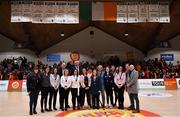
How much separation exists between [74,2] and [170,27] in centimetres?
979

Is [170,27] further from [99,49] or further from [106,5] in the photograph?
[106,5]

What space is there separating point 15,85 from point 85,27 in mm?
8335

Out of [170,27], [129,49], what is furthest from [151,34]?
[129,49]

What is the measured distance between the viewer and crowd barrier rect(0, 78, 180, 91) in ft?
58.7

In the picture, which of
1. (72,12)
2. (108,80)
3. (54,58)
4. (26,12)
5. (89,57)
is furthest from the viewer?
(89,57)

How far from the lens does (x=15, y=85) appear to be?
18.0m

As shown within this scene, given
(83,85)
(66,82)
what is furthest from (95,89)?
(66,82)

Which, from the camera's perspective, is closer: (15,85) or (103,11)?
(103,11)

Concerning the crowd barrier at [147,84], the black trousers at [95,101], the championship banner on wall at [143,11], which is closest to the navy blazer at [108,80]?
the black trousers at [95,101]

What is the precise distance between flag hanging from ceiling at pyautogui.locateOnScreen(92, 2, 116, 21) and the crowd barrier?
5921mm

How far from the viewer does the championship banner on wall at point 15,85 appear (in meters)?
17.8

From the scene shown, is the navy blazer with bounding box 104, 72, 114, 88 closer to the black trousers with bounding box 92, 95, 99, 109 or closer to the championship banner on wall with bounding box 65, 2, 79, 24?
the black trousers with bounding box 92, 95, 99, 109

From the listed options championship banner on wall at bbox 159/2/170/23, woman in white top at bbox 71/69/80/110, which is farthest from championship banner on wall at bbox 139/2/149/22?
woman in white top at bbox 71/69/80/110

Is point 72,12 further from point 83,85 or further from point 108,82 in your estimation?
point 83,85
